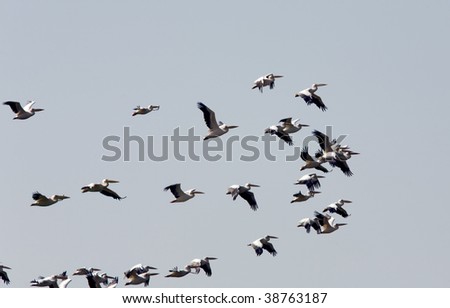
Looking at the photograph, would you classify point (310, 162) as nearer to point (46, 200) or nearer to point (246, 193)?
point (246, 193)

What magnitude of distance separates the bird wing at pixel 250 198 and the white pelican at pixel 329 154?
2095 millimetres

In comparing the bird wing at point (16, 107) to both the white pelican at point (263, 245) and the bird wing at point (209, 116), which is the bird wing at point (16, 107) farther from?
the white pelican at point (263, 245)

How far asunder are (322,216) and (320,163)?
8.00 ft

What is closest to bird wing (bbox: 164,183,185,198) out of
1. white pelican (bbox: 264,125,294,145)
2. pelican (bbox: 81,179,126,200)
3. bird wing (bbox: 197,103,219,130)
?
Answer: pelican (bbox: 81,179,126,200)

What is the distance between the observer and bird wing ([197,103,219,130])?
4244 centimetres

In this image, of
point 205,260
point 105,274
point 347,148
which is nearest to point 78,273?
point 105,274

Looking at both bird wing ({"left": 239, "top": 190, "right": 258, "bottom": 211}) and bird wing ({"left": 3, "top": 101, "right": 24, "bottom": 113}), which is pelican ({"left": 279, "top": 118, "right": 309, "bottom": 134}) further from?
bird wing ({"left": 3, "top": 101, "right": 24, "bottom": 113})

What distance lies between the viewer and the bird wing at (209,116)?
42438mm

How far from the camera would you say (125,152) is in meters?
46.4

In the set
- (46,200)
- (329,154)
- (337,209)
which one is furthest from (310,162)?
(46,200)
